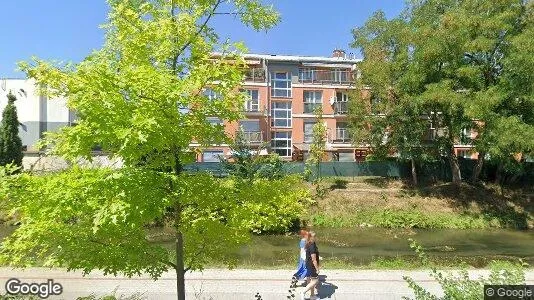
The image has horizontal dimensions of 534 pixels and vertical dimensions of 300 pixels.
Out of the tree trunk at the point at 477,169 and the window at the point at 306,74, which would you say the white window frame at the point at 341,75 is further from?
the tree trunk at the point at 477,169

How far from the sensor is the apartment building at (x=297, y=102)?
46.3m

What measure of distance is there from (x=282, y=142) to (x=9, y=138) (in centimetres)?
2489

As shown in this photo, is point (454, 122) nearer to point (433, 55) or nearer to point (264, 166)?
point (433, 55)

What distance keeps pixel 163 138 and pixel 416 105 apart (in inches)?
1122

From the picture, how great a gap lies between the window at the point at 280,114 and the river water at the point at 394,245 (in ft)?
64.5

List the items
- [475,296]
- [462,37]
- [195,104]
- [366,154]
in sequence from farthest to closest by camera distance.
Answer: [366,154]
[462,37]
[195,104]
[475,296]

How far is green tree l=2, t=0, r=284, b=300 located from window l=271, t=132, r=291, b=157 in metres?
40.2

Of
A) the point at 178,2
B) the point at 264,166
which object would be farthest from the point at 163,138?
the point at 264,166

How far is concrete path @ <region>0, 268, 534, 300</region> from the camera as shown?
10500mm

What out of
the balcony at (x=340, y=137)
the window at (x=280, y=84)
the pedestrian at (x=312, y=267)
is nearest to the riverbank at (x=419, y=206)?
the balcony at (x=340, y=137)

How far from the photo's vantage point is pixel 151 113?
5816 mm

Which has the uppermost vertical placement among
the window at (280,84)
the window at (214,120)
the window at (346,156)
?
the window at (280,84)

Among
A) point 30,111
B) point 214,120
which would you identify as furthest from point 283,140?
point 214,120

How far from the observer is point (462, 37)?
100 feet
